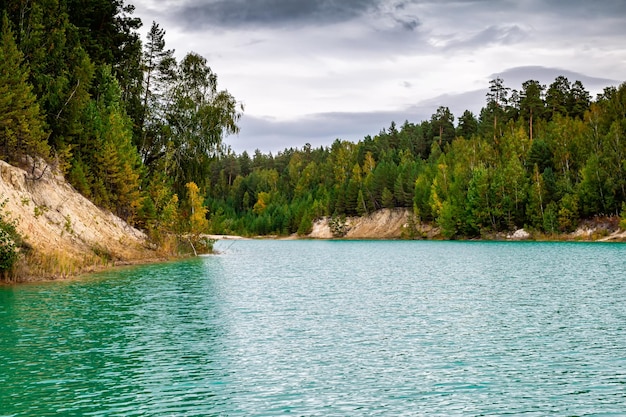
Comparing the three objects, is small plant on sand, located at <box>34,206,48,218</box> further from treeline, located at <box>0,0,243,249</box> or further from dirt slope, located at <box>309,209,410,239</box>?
dirt slope, located at <box>309,209,410,239</box>

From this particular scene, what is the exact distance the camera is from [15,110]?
44.8 metres

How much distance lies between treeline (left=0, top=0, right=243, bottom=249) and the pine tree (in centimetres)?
8

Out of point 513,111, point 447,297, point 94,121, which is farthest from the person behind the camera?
point 513,111

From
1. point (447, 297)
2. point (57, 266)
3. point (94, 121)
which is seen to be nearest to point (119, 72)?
point (94, 121)

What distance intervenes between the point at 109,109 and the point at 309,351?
153 ft

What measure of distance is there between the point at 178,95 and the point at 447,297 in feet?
143

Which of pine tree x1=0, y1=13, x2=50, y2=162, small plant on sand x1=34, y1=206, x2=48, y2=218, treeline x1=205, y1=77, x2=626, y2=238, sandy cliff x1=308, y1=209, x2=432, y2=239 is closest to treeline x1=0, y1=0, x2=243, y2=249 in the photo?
pine tree x1=0, y1=13, x2=50, y2=162

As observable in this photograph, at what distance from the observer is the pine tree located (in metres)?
44.1

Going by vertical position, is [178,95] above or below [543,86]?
below

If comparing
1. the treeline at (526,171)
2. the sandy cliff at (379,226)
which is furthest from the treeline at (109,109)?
the sandy cliff at (379,226)

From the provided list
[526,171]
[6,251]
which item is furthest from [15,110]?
[526,171]

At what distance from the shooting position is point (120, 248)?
56.0 metres

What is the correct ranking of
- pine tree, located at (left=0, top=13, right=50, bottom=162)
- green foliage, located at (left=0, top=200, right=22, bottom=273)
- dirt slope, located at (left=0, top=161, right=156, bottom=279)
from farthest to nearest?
pine tree, located at (left=0, top=13, right=50, bottom=162) → dirt slope, located at (left=0, top=161, right=156, bottom=279) → green foliage, located at (left=0, top=200, right=22, bottom=273)

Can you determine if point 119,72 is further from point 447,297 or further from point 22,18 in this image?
point 447,297
